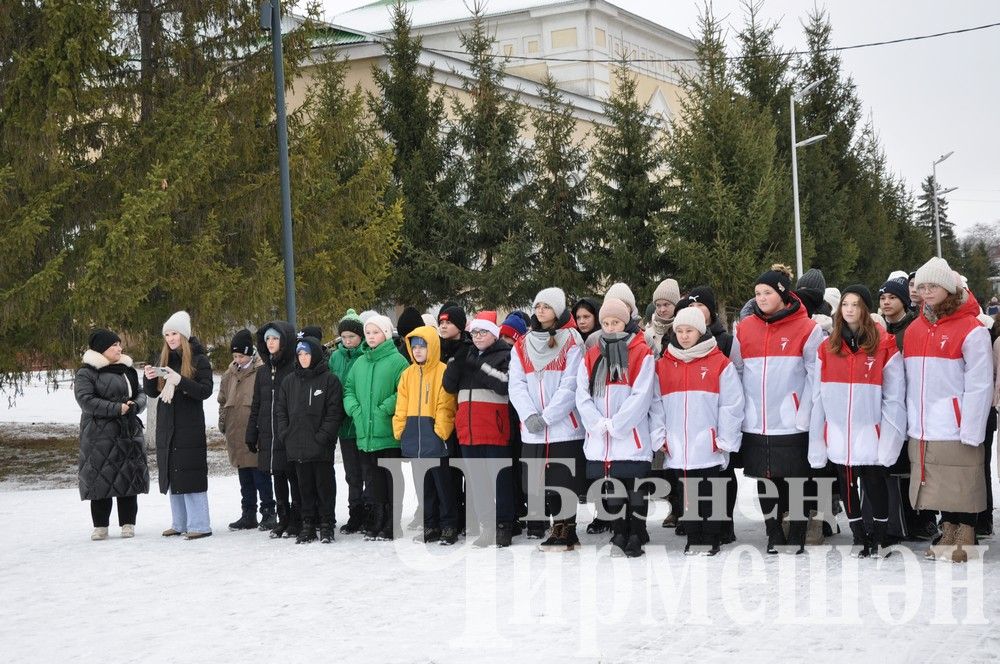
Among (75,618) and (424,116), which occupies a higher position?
(424,116)

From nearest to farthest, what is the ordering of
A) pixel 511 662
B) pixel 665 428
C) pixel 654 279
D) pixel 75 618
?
1. pixel 511 662
2. pixel 75 618
3. pixel 665 428
4. pixel 654 279

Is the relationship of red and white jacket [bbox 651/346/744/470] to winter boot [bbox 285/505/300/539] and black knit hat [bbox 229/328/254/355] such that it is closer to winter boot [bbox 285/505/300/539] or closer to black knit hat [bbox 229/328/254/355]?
winter boot [bbox 285/505/300/539]

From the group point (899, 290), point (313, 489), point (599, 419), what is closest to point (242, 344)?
point (313, 489)

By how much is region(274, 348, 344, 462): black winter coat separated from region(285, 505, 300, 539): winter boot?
1.88 feet

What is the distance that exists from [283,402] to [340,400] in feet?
1.72

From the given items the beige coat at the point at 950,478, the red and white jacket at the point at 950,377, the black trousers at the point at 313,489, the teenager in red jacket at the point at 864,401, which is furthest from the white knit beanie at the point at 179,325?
the beige coat at the point at 950,478

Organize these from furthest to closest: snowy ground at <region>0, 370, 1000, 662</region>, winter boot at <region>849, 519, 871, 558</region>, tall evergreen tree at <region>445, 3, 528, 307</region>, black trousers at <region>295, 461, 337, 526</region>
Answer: tall evergreen tree at <region>445, 3, 528, 307</region> < black trousers at <region>295, 461, 337, 526</region> < winter boot at <region>849, 519, 871, 558</region> < snowy ground at <region>0, 370, 1000, 662</region>

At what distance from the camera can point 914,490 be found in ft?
24.2

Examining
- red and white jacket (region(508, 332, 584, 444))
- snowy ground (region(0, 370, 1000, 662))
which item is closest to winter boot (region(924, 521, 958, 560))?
snowy ground (region(0, 370, 1000, 662))

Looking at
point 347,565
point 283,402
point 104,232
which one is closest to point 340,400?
point 283,402

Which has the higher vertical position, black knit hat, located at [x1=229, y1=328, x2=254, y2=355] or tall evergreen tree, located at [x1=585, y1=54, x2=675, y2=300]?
tall evergreen tree, located at [x1=585, y1=54, x2=675, y2=300]

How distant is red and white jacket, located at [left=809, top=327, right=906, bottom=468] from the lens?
7.50 meters

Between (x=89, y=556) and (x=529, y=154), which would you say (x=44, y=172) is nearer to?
(x=89, y=556)

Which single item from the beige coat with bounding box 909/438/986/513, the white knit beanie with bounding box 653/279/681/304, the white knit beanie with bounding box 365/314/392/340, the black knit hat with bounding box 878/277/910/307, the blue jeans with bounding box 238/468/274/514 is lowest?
the blue jeans with bounding box 238/468/274/514
